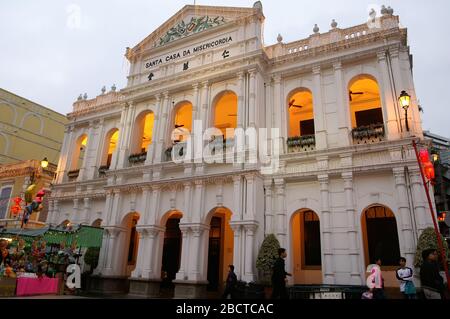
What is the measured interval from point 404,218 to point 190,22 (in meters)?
16.7

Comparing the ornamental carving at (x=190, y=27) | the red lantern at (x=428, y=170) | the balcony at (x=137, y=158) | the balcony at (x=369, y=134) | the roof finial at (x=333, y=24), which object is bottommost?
the red lantern at (x=428, y=170)

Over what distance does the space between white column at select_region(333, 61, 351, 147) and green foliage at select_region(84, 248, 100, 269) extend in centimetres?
1422

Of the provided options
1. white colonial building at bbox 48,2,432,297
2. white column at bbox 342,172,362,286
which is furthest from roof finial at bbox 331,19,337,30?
white column at bbox 342,172,362,286

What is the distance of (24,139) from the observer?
37.2m

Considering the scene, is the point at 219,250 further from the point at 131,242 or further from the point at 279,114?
the point at 279,114

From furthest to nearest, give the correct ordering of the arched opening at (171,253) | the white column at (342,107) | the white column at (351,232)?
the arched opening at (171,253)
the white column at (342,107)
the white column at (351,232)

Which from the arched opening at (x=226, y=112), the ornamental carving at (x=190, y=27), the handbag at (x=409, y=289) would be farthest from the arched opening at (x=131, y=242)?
the handbag at (x=409, y=289)

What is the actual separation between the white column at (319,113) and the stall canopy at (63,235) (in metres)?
12.7

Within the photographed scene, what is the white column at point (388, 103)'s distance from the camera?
49.2 ft

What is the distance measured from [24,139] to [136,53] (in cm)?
2130

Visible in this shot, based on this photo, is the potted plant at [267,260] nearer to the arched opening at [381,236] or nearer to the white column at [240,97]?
the arched opening at [381,236]

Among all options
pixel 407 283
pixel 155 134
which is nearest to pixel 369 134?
pixel 407 283

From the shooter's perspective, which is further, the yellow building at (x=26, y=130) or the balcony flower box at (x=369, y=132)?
the yellow building at (x=26, y=130)

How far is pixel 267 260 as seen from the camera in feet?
47.2
